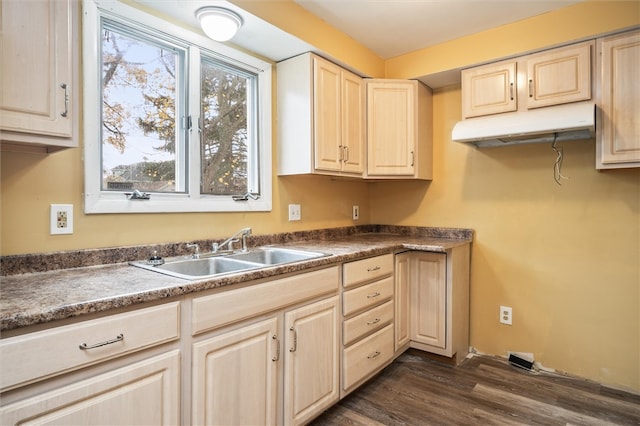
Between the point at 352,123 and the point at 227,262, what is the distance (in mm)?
1403

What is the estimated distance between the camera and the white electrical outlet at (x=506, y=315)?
2578mm

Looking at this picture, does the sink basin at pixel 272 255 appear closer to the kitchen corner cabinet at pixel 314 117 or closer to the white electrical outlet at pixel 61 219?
the kitchen corner cabinet at pixel 314 117

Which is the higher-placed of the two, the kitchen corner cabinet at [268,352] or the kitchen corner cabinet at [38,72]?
the kitchen corner cabinet at [38,72]

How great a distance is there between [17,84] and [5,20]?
189 millimetres

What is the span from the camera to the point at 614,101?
1976 mm

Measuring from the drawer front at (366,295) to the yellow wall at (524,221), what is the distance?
2.36ft

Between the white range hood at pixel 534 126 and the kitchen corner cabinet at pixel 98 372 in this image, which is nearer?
the kitchen corner cabinet at pixel 98 372

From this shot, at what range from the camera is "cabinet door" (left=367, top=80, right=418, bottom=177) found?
270 cm

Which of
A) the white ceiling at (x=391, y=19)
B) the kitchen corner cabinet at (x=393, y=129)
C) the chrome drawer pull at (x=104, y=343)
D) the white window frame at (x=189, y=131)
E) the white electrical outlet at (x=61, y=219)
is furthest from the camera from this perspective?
the kitchen corner cabinet at (x=393, y=129)

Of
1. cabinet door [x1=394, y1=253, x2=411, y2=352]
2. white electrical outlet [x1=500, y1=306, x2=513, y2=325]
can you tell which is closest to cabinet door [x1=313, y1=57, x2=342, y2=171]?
cabinet door [x1=394, y1=253, x2=411, y2=352]

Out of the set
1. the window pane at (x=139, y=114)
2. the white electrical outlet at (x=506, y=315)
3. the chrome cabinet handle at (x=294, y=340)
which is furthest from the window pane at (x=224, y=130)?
the white electrical outlet at (x=506, y=315)

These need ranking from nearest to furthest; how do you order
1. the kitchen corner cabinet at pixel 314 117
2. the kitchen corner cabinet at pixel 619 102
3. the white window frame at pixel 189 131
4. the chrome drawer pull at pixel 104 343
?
1. the chrome drawer pull at pixel 104 343
2. the white window frame at pixel 189 131
3. the kitchen corner cabinet at pixel 619 102
4. the kitchen corner cabinet at pixel 314 117

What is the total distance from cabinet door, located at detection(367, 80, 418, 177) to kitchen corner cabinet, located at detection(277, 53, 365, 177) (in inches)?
8.6

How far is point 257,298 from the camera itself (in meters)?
1.43
